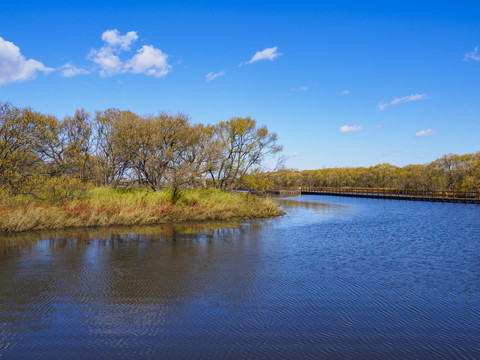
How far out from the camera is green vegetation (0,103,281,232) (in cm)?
1670

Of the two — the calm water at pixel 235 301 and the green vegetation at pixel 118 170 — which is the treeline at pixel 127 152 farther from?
the calm water at pixel 235 301

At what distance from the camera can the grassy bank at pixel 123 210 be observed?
16.1 metres

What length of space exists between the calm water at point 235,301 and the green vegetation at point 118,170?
4.05m

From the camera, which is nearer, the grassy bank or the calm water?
the calm water

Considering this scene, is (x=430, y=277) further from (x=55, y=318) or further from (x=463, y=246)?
(x=55, y=318)

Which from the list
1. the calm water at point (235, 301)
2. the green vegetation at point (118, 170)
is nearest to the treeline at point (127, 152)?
the green vegetation at point (118, 170)

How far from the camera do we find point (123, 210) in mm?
19125

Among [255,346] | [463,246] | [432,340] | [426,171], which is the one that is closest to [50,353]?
[255,346]

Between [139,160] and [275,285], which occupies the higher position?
[139,160]

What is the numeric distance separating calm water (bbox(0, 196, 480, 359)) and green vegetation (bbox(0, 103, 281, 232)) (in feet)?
13.3

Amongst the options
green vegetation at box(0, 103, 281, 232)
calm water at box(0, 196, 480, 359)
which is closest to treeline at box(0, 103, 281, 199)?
green vegetation at box(0, 103, 281, 232)

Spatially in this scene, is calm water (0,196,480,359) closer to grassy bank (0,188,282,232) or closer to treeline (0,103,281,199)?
grassy bank (0,188,282,232)

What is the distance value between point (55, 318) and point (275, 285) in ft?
15.7

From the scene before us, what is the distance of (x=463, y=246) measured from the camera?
14.5 meters
